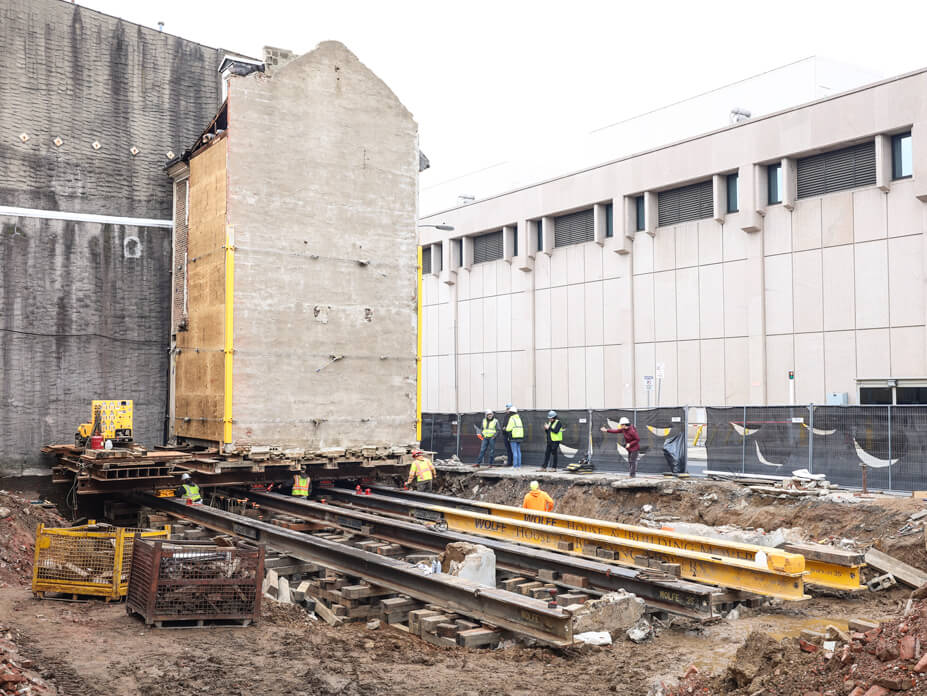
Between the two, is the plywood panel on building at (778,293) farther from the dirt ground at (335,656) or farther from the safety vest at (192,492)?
the safety vest at (192,492)

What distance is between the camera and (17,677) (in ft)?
20.1

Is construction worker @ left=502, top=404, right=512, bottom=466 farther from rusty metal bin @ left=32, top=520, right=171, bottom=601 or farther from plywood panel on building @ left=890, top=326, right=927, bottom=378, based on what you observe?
rusty metal bin @ left=32, top=520, right=171, bottom=601

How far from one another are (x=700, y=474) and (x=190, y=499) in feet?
38.9

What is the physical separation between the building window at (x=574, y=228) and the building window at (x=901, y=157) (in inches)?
454

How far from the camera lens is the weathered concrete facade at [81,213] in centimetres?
1717

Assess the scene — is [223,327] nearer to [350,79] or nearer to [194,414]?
[194,414]

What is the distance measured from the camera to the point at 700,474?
20766mm

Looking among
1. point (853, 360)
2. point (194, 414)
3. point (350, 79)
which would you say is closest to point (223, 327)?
point (194, 414)

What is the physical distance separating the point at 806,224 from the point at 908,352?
16.3ft

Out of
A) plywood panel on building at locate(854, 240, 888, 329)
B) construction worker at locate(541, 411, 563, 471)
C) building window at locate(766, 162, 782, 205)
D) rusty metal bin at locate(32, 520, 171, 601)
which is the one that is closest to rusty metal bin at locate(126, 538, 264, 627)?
rusty metal bin at locate(32, 520, 171, 601)

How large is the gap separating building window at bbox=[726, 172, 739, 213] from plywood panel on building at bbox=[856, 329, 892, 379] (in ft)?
20.2

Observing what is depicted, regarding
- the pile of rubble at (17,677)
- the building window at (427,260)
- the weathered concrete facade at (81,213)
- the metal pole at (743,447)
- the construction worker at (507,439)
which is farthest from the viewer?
the building window at (427,260)

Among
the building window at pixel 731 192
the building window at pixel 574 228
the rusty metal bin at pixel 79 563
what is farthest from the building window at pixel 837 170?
the rusty metal bin at pixel 79 563

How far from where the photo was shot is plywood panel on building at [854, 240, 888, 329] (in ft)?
78.5
